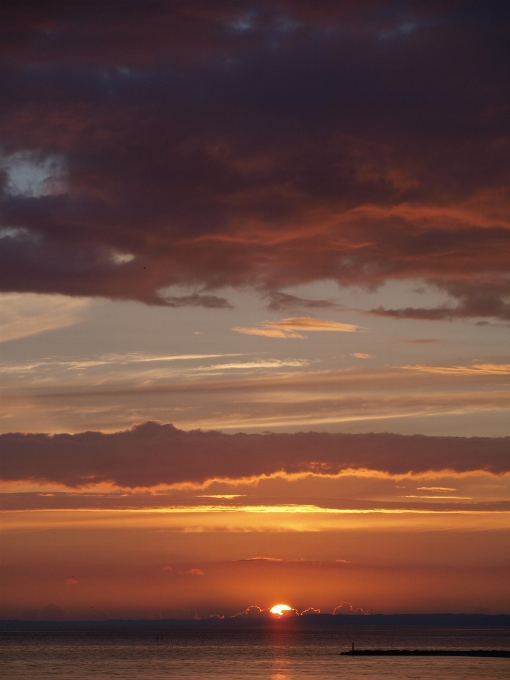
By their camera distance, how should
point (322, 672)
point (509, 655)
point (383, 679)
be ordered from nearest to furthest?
point (383, 679) → point (322, 672) → point (509, 655)

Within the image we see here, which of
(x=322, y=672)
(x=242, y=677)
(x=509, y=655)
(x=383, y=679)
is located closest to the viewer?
(x=383, y=679)

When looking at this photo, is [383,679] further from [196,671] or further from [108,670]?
[108,670]

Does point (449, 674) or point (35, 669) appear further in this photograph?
point (35, 669)

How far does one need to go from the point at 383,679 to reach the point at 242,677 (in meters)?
27.0

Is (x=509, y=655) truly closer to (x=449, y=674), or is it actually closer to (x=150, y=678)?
(x=449, y=674)

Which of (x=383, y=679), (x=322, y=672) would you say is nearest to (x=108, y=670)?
(x=322, y=672)

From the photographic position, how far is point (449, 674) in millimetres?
153250

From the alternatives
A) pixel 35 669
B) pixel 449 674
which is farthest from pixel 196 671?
pixel 449 674

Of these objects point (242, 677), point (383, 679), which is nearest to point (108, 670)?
point (242, 677)

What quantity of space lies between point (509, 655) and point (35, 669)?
10657 centimetres

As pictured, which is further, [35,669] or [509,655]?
[509,655]

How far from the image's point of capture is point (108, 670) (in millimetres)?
174625

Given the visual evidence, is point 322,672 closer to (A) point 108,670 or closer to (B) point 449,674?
(B) point 449,674

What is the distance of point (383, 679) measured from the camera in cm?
14688
